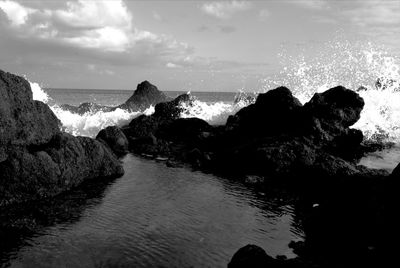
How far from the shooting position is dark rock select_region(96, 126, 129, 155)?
37394 mm

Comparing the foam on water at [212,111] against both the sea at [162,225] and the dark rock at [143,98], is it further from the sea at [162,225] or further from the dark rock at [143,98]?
the sea at [162,225]

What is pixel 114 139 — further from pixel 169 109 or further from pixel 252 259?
pixel 252 259

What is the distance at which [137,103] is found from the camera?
236ft

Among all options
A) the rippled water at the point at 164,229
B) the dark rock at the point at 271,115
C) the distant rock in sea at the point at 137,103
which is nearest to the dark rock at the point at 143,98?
the distant rock in sea at the point at 137,103

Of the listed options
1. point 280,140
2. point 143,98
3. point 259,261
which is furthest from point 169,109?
point 259,261

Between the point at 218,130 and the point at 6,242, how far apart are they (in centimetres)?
2793

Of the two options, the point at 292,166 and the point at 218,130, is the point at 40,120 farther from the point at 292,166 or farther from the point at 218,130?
the point at 218,130

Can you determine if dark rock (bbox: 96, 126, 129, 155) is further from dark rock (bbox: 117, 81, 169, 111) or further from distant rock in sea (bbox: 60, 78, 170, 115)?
dark rock (bbox: 117, 81, 169, 111)

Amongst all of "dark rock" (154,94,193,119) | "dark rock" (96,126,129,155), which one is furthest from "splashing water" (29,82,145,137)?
"dark rock" (96,126,129,155)

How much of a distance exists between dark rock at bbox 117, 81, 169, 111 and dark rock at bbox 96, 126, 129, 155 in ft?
102

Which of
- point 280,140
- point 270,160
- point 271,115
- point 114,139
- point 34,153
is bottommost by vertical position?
point 114,139

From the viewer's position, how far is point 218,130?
41.8 m

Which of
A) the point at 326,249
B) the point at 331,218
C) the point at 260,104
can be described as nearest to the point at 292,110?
the point at 260,104

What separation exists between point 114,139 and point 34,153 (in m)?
15.6
